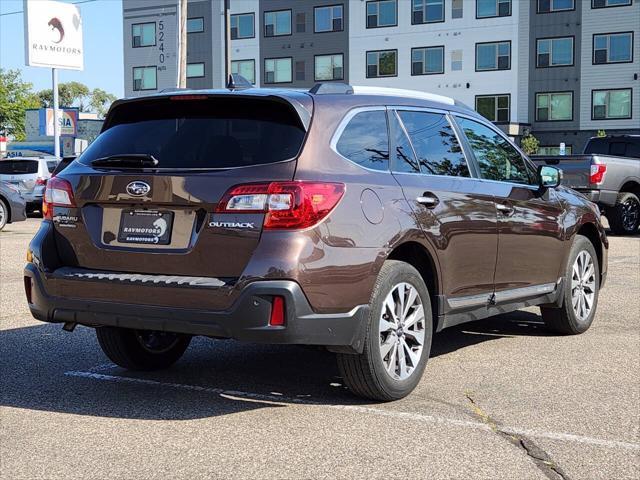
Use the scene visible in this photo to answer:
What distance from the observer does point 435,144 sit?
5.84 metres

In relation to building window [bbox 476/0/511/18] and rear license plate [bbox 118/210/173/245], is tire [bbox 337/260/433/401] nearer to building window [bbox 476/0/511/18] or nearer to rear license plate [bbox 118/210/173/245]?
rear license plate [bbox 118/210/173/245]

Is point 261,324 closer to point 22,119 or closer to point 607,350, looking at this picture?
point 607,350

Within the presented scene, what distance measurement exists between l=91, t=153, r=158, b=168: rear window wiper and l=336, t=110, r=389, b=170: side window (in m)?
1.03

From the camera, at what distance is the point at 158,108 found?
5.25 m

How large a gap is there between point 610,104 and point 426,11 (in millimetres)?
11467

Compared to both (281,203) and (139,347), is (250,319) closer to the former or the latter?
(281,203)

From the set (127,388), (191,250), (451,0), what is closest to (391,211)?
(191,250)

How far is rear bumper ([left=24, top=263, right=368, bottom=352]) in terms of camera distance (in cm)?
454

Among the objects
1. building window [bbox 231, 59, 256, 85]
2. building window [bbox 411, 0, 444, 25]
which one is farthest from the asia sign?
building window [bbox 411, 0, 444, 25]

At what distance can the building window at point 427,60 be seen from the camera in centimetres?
5119

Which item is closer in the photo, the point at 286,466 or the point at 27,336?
the point at 286,466

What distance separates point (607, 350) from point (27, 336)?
4.45 m

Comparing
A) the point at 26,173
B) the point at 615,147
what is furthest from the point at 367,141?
the point at 26,173

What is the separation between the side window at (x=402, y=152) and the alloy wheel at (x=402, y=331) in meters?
0.73
